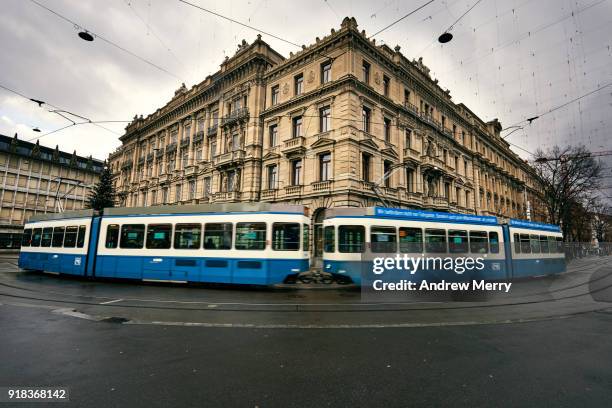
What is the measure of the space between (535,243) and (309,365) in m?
17.6

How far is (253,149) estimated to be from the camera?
2459 cm

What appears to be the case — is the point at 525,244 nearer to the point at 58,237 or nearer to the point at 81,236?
the point at 81,236

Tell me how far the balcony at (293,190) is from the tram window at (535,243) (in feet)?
46.0

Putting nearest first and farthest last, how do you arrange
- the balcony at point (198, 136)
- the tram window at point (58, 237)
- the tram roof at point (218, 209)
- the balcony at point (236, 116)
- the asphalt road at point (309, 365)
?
the asphalt road at point (309, 365)
the tram roof at point (218, 209)
the tram window at point (58, 237)
the balcony at point (236, 116)
the balcony at point (198, 136)

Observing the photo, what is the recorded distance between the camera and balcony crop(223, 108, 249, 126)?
84.1 ft

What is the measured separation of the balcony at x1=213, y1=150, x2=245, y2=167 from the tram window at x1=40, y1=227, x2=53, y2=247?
43.7 ft

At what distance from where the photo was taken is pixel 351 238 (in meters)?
11.7

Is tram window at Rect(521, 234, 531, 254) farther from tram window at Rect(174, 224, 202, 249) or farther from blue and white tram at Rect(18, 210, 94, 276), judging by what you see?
blue and white tram at Rect(18, 210, 94, 276)

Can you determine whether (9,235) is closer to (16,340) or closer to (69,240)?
(69,240)

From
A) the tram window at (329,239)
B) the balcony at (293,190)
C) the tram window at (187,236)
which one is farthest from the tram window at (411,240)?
the balcony at (293,190)

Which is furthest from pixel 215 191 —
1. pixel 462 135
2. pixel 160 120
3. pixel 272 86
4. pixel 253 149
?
pixel 462 135

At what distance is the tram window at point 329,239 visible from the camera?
39.1 feet

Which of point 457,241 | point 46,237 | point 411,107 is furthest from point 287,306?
point 411,107

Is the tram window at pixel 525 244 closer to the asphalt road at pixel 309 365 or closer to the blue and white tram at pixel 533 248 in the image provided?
the blue and white tram at pixel 533 248
